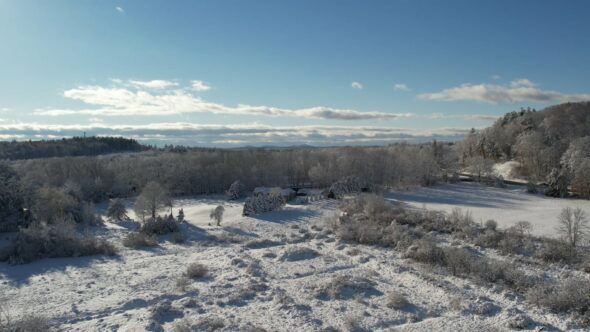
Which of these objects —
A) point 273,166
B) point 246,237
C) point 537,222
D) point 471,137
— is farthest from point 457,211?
point 471,137

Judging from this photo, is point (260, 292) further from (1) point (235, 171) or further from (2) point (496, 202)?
(1) point (235, 171)

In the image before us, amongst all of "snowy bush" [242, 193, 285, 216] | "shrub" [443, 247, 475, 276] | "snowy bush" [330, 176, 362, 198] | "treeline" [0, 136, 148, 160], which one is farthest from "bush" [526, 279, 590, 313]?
"treeline" [0, 136, 148, 160]

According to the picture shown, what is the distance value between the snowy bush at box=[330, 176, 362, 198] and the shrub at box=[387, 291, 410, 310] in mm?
20995

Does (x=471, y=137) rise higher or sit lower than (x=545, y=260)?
higher

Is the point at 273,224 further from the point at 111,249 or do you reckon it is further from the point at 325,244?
the point at 111,249

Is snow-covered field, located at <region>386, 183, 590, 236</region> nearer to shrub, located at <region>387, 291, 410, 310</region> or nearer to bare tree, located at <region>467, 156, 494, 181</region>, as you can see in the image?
bare tree, located at <region>467, 156, 494, 181</region>

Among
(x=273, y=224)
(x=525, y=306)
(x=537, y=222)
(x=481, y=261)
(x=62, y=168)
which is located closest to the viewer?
(x=525, y=306)

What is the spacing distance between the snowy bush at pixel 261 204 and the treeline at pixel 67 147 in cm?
7168

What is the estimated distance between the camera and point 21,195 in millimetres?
22812

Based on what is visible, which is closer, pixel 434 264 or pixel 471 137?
pixel 434 264

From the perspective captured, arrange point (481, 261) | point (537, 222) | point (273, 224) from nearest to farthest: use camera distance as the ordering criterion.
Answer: point (481, 261) < point (537, 222) < point (273, 224)

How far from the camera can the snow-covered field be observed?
21.8 metres

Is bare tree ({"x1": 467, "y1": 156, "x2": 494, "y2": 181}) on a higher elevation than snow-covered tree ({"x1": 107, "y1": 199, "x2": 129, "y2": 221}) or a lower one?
higher

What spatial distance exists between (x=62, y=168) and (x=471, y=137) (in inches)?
2463
